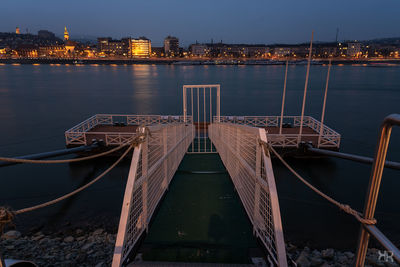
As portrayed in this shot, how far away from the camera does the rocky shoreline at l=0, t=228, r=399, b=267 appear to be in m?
7.73

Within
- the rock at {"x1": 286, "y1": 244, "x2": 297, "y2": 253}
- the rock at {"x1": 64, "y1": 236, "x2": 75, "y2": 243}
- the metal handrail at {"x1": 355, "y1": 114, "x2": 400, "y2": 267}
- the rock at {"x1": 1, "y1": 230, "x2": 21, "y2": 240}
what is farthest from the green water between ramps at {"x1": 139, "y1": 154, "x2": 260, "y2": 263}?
the rock at {"x1": 1, "y1": 230, "x2": 21, "y2": 240}

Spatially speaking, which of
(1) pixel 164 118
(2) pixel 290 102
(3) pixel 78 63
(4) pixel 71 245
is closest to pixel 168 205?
(4) pixel 71 245

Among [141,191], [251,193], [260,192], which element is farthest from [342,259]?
[141,191]

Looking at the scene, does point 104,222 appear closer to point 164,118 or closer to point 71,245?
point 71,245

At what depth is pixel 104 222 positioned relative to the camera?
11.3 metres

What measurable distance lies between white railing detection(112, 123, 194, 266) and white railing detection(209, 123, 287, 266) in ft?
5.19

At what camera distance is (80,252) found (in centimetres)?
828

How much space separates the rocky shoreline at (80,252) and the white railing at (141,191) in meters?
4.38

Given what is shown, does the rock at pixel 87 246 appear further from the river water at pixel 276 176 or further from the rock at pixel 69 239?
the river water at pixel 276 176

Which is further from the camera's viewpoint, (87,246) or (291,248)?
(291,248)

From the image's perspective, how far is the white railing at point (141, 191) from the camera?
3027 millimetres

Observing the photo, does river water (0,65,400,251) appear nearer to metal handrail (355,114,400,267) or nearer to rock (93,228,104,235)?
rock (93,228,104,235)

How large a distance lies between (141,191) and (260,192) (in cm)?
203

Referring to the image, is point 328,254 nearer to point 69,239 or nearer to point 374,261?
point 374,261
